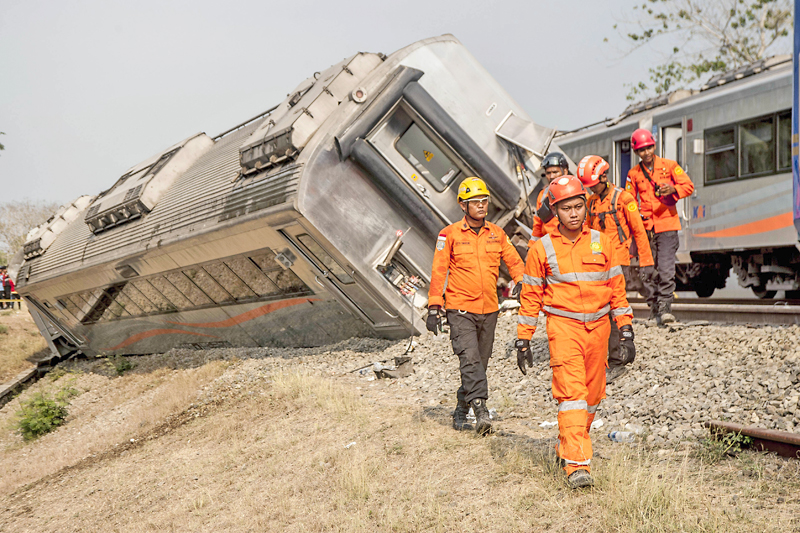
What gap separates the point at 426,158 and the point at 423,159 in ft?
0.14

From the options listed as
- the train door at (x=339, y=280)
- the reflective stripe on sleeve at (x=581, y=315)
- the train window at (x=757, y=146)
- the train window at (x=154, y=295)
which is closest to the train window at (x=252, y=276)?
the train door at (x=339, y=280)

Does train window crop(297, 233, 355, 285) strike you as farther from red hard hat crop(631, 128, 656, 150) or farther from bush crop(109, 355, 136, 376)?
bush crop(109, 355, 136, 376)

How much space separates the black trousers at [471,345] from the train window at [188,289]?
753cm

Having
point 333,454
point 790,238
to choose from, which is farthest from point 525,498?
point 790,238

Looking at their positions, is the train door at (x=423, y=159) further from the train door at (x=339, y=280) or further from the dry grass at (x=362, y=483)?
the dry grass at (x=362, y=483)

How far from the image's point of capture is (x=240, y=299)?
1146cm

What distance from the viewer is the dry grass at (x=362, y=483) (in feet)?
11.9

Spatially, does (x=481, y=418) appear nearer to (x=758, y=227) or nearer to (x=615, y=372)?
(x=615, y=372)

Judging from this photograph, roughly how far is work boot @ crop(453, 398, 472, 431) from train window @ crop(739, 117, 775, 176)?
291 inches

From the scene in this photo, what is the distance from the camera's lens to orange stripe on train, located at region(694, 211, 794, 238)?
10164 mm

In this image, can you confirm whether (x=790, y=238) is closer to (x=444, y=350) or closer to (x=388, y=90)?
(x=444, y=350)

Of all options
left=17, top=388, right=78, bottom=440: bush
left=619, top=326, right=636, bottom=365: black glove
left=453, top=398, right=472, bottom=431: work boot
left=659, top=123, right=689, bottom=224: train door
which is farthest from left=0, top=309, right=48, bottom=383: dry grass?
left=619, top=326, right=636, bottom=365: black glove

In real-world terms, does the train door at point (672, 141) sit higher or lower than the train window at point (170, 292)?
higher

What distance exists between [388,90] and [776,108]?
5830 millimetres
